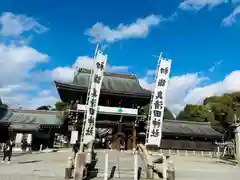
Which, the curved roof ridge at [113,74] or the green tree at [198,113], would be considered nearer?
the curved roof ridge at [113,74]

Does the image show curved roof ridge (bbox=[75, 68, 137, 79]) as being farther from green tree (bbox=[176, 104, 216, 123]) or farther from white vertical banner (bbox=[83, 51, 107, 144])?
green tree (bbox=[176, 104, 216, 123])

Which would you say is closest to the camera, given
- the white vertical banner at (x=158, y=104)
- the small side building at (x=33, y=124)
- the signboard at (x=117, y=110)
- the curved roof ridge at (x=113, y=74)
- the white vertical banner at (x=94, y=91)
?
the white vertical banner at (x=158, y=104)

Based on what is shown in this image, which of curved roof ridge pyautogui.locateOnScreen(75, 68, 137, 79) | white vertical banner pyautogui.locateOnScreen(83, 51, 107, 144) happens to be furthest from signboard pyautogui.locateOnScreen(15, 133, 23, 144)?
white vertical banner pyautogui.locateOnScreen(83, 51, 107, 144)

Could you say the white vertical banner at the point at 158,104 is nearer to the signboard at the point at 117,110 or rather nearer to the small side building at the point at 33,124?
the signboard at the point at 117,110

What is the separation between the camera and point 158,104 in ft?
61.8

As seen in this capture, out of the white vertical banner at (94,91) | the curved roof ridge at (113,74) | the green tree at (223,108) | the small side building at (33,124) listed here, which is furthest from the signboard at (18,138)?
the green tree at (223,108)

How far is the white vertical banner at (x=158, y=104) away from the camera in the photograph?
17.5 m

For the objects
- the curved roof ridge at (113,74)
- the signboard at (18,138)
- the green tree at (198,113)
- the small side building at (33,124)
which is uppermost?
the curved roof ridge at (113,74)

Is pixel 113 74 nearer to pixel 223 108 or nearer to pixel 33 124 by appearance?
pixel 33 124

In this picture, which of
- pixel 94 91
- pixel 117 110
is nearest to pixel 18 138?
pixel 117 110

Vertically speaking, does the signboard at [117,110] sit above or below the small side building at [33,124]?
→ above

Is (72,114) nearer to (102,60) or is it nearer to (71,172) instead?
(102,60)

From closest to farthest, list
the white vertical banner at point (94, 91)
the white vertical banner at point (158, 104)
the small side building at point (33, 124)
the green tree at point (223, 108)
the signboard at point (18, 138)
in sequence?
1. the white vertical banner at point (158, 104)
2. the white vertical banner at point (94, 91)
3. the signboard at point (18, 138)
4. the small side building at point (33, 124)
5. the green tree at point (223, 108)

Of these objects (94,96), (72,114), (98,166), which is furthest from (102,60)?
(72,114)
